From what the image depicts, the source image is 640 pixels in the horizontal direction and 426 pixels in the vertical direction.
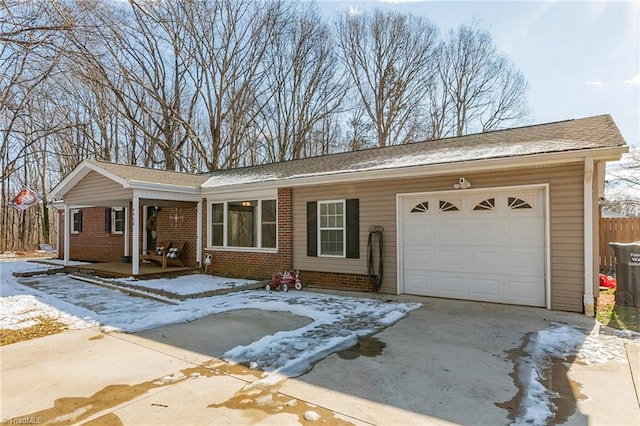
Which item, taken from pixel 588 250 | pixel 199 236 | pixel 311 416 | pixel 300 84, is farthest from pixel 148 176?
pixel 300 84

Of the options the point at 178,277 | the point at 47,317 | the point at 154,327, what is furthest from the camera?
the point at 178,277

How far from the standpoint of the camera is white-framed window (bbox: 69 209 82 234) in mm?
16578

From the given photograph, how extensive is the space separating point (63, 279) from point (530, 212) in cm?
1238

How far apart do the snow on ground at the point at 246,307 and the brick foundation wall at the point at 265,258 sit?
2.59 ft

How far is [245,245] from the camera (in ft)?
35.0

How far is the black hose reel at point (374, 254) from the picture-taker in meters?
8.23

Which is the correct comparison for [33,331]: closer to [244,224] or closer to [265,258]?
[265,258]

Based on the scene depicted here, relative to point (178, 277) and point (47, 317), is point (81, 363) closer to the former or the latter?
point (47, 317)

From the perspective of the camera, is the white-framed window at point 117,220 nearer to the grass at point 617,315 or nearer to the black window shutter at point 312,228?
the black window shutter at point 312,228

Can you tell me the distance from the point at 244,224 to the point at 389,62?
15.8m

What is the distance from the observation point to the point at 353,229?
8641 millimetres

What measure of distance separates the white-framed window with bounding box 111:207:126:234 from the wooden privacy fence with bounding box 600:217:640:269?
16.8 metres

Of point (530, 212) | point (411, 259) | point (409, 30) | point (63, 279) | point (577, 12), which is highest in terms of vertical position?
point (409, 30)

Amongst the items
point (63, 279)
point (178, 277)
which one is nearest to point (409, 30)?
point (178, 277)
